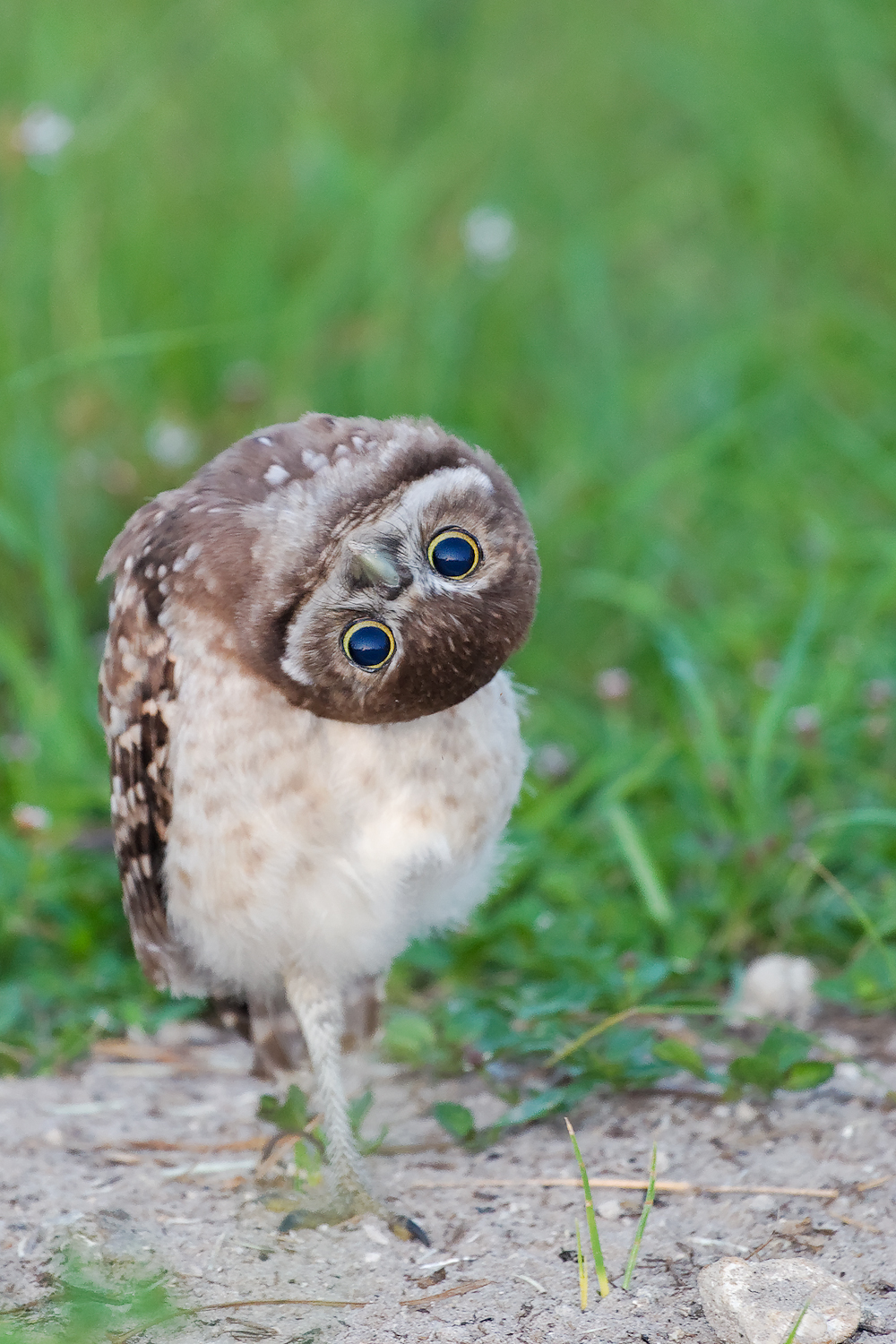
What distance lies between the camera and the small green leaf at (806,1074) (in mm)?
2920

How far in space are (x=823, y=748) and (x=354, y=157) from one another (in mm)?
3572

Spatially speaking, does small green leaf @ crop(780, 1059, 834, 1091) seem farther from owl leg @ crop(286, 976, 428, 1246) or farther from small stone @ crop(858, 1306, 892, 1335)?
owl leg @ crop(286, 976, 428, 1246)

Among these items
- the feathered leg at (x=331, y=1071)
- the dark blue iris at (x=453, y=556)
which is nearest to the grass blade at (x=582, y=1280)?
the feathered leg at (x=331, y=1071)

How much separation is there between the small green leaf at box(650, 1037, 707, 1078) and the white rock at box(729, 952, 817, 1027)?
509mm

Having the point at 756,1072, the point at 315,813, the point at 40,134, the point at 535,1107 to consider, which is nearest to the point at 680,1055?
the point at 756,1072

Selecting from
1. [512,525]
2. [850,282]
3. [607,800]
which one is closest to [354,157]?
[850,282]

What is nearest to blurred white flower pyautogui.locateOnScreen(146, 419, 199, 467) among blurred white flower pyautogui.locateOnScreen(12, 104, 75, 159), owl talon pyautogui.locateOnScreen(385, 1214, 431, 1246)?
blurred white flower pyautogui.locateOnScreen(12, 104, 75, 159)

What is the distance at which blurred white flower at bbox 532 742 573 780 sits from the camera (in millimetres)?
4281

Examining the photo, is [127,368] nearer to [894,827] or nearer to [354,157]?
[354,157]

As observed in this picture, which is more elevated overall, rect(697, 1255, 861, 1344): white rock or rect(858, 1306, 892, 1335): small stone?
rect(697, 1255, 861, 1344): white rock

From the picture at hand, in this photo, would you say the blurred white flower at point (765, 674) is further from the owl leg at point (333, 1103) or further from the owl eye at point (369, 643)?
the owl eye at point (369, 643)

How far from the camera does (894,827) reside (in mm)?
3850

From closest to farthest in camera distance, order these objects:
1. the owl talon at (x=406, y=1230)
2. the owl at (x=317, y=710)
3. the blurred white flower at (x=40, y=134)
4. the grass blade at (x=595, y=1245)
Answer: the grass blade at (x=595, y=1245) → the owl at (x=317, y=710) → the owl talon at (x=406, y=1230) → the blurred white flower at (x=40, y=134)

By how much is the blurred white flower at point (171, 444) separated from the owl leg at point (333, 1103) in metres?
2.52
